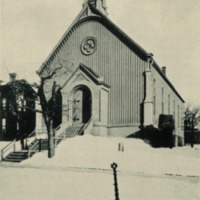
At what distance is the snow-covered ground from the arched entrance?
4602mm

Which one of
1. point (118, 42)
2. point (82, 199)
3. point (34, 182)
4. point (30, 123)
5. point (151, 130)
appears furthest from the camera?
point (30, 123)

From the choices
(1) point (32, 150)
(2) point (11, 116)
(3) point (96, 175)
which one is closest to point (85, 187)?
(3) point (96, 175)

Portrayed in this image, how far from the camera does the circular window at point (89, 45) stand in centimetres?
2558

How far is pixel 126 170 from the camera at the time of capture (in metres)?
14.0

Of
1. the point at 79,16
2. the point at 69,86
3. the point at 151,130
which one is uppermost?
the point at 79,16

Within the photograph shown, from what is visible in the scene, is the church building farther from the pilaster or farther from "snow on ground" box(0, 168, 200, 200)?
"snow on ground" box(0, 168, 200, 200)

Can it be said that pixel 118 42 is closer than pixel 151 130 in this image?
No

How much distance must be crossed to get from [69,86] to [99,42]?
13.7ft

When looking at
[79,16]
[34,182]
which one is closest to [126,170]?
[34,182]

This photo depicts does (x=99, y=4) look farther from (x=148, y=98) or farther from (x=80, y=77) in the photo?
(x=148, y=98)

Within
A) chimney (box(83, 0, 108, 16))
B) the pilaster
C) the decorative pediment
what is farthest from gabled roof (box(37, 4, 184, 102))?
the decorative pediment

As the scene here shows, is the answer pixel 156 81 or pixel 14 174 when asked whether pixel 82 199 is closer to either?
pixel 14 174

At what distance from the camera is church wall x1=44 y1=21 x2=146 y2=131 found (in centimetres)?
2341

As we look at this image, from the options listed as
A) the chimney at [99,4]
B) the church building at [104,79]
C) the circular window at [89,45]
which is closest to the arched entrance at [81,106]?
the church building at [104,79]
